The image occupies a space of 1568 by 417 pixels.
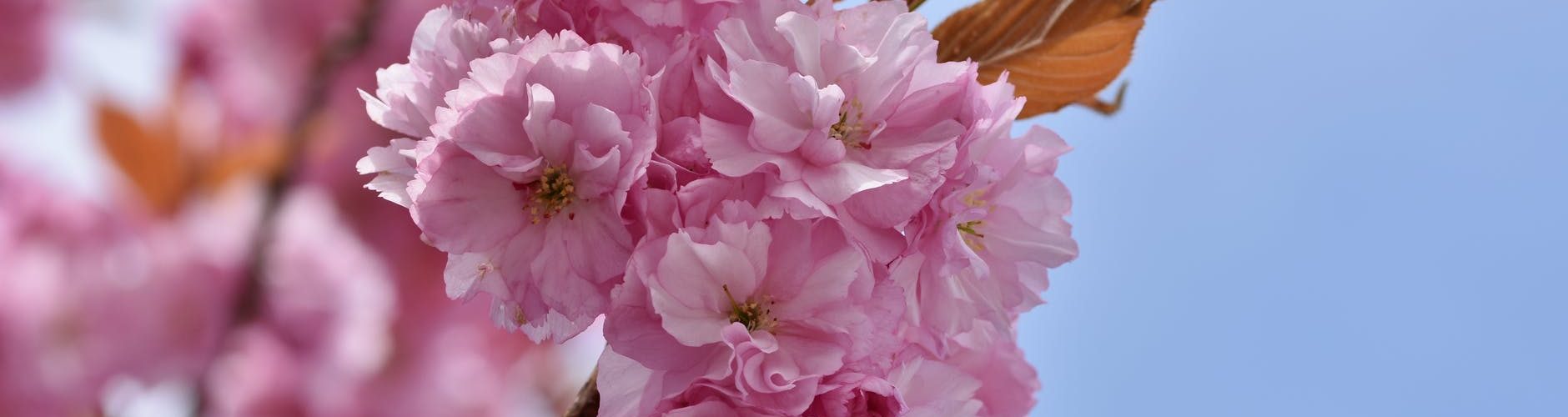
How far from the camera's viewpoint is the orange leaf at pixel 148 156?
651 millimetres

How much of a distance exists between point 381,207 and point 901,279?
19.6 inches

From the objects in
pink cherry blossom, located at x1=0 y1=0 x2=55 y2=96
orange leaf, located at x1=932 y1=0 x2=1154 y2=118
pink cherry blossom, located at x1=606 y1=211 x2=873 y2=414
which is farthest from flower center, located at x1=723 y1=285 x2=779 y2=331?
pink cherry blossom, located at x1=0 y1=0 x2=55 y2=96

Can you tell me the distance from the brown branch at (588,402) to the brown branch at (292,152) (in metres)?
0.39

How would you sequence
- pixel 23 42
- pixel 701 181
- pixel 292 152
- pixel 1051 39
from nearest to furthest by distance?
pixel 701 181 → pixel 1051 39 → pixel 292 152 → pixel 23 42

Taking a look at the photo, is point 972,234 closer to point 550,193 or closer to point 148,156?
point 550,193

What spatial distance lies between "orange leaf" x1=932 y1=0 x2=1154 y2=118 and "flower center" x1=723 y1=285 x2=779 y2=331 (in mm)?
141

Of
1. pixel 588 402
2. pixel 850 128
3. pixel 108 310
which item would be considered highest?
pixel 850 128

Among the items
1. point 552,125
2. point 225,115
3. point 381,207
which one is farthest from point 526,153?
point 225,115

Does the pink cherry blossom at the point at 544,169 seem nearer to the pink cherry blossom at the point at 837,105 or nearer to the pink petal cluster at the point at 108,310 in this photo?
the pink cherry blossom at the point at 837,105

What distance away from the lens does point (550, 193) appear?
0.84ft

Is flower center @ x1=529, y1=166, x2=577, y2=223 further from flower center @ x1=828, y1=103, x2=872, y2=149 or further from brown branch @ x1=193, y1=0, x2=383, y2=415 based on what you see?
brown branch @ x1=193, y1=0, x2=383, y2=415

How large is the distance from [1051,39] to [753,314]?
18 centimetres

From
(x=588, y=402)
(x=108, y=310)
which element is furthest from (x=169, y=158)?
(x=588, y=402)

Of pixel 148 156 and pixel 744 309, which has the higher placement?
pixel 744 309
